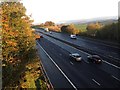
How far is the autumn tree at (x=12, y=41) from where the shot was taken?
2243 centimetres

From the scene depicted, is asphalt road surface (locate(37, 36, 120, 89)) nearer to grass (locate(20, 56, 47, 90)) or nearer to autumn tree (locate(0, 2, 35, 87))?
grass (locate(20, 56, 47, 90))

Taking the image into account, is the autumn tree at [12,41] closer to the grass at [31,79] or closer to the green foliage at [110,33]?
the grass at [31,79]

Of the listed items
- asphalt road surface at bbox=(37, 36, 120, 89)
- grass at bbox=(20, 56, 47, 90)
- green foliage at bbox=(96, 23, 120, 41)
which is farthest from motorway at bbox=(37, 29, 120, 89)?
green foliage at bbox=(96, 23, 120, 41)

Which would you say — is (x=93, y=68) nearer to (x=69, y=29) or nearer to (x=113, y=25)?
(x=113, y=25)

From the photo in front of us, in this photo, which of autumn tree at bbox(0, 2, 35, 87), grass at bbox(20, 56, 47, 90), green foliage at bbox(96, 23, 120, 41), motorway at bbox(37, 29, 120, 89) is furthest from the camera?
green foliage at bbox(96, 23, 120, 41)

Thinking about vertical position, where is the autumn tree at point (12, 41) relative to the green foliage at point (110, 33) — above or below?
above

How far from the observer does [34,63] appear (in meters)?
33.6

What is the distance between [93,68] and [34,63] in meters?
10.4

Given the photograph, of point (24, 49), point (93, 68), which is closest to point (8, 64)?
point (24, 49)

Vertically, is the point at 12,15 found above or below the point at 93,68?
above

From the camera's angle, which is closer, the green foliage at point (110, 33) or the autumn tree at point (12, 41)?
the autumn tree at point (12, 41)

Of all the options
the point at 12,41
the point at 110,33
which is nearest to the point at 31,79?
the point at 12,41

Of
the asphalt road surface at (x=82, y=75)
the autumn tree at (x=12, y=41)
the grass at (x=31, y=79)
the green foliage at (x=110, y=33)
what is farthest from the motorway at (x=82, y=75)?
the green foliage at (x=110, y=33)

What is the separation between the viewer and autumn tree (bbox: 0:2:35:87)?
22.4 metres
